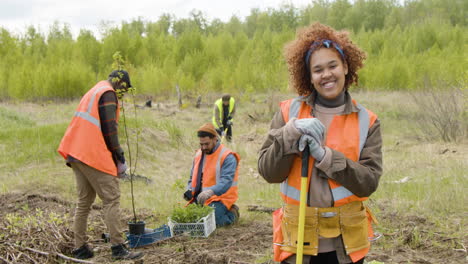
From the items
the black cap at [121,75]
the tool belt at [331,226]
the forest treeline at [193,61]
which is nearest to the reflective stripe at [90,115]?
the black cap at [121,75]

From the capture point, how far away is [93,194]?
4.41 m

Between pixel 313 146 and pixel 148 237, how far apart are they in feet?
11.4

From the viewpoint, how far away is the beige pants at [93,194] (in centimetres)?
420

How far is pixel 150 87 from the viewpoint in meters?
27.2

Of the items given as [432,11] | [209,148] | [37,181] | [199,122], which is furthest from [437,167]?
[432,11]

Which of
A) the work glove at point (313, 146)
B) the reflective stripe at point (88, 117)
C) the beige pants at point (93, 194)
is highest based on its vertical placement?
the work glove at point (313, 146)

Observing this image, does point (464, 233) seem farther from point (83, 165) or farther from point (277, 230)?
point (83, 165)

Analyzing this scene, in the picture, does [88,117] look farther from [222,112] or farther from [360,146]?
[222,112]

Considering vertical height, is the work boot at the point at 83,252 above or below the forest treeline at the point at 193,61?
below

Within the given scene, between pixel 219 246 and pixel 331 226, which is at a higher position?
pixel 331 226

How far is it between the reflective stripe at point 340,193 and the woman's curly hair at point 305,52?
57 centimetres

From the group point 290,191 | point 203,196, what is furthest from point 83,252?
point 290,191

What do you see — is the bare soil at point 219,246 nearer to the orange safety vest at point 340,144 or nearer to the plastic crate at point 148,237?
the plastic crate at point 148,237

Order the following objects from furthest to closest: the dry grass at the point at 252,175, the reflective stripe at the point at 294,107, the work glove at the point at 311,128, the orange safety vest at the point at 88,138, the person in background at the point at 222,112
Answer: the person in background at the point at 222,112
the dry grass at the point at 252,175
the orange safety vest at the point at 88,138
the reflective stripe at the point at 294,107
the work glove at the point at 311,128
